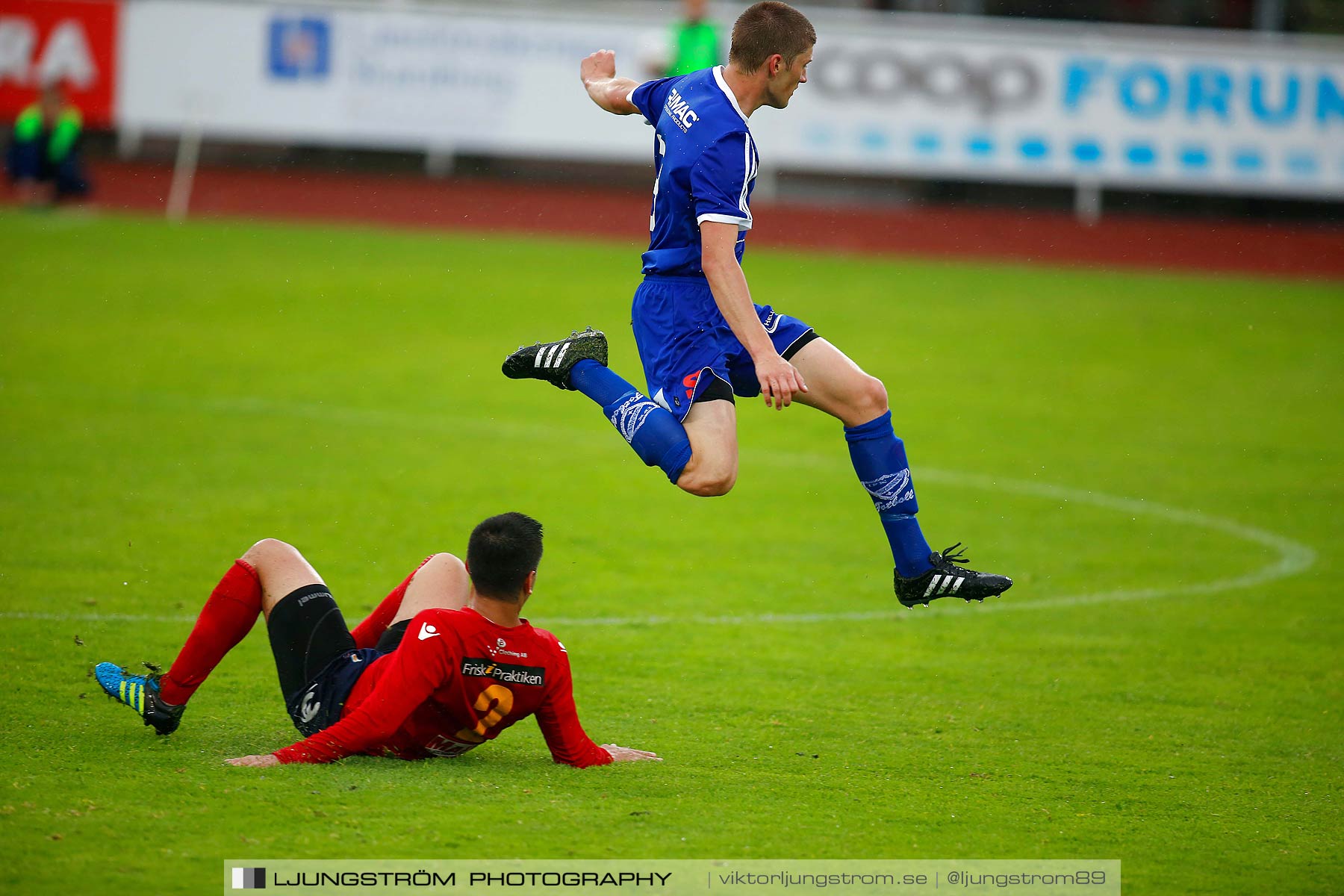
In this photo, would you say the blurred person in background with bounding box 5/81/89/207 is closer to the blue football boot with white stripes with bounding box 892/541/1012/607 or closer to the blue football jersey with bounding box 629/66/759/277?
the blue football jersey with bounding box 629/66/759/277

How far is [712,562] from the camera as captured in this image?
368 inches

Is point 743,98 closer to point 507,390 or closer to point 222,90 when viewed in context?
point 507,390

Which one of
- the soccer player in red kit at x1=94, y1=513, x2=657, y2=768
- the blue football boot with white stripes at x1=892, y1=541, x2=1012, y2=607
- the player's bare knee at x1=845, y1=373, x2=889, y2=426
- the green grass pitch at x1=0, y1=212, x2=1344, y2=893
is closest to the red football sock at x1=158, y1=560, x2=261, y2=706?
the soccer player in red kit at x1=94, y1=513, x2=657, y2=768

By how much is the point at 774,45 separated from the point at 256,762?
3.34 metres

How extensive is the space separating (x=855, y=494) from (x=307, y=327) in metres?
7.50

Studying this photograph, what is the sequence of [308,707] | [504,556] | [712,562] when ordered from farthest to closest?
[712,562]
[308,707]
[504,556]

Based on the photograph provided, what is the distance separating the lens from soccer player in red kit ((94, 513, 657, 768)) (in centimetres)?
490

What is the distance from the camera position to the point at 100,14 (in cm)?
2227

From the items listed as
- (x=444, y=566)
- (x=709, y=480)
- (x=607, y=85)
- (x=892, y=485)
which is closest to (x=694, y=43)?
(x=607, y=85)

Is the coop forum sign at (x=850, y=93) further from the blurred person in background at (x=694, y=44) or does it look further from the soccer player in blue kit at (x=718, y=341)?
the soccer player in blue kit at (x=718, y=341)

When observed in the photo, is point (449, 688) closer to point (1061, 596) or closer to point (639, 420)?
point (639, 420)

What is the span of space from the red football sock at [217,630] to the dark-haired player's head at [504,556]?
3.08 feet

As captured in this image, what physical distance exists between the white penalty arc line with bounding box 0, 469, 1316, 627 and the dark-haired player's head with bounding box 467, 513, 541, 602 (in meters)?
2.84

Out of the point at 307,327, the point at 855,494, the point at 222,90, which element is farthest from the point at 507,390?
the point at 222,90
